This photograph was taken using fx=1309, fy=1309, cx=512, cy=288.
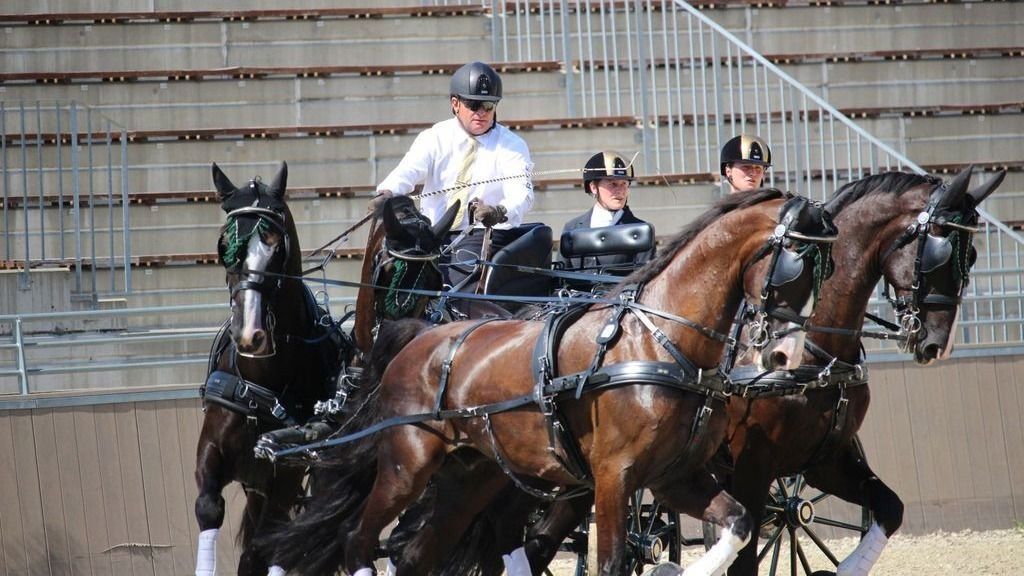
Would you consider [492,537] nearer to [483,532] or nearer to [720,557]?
[483,532]

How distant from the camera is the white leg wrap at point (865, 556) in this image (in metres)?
5.26

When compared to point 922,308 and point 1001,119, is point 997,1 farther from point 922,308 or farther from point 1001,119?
point 922,308

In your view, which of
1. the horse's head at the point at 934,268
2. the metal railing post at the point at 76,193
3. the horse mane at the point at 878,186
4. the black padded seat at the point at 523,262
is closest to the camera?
the horse's head at the point at 934,268

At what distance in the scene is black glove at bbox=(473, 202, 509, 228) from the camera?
5602 millimetres

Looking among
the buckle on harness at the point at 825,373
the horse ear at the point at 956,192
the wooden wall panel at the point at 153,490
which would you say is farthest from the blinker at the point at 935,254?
the wooden wall panel at the point at 153,490

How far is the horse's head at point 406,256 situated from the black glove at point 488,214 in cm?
10

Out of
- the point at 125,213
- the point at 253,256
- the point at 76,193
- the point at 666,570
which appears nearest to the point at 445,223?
the point at 253,256

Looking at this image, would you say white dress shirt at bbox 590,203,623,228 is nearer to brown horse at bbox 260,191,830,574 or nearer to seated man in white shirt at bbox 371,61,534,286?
seated man in white shirt at bbox 371,61,534,286

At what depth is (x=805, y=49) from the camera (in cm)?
1173

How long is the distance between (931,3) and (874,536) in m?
7.91

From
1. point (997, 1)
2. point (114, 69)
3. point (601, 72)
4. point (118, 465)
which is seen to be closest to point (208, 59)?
point (114, 69)

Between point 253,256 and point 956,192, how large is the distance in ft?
9.17

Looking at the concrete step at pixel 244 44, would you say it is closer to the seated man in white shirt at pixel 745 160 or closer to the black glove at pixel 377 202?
the seated man in white shirt at pixel 745 160

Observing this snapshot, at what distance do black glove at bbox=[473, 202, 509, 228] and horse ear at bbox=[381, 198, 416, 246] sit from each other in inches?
11.7
